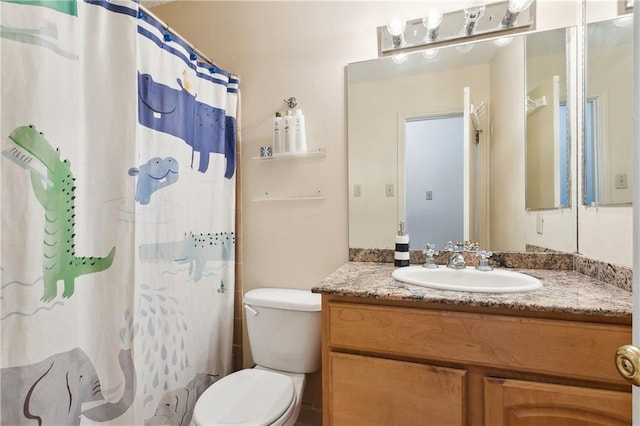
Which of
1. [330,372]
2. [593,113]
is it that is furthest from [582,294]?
[330,372]

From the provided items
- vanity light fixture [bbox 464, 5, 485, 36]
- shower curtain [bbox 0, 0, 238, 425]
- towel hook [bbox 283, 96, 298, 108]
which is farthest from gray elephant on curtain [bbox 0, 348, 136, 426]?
vanity light fixture [bbox 464, 5, 485, 36]

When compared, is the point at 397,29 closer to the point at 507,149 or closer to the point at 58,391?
the point at 507,149

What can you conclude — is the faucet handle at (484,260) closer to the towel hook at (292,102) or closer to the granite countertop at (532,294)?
the granite countertop at (532,294)

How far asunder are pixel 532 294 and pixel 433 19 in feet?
4.15

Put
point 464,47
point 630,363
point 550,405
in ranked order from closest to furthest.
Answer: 1. point 630,363
2. point 550,405
3. point 464,47

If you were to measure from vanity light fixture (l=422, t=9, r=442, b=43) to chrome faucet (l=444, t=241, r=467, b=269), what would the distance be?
3.30 ft

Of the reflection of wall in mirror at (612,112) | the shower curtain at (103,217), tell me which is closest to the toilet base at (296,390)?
the shower curtain at (103,217)

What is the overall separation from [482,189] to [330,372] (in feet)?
3.51

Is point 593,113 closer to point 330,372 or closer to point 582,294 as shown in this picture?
point 582,294

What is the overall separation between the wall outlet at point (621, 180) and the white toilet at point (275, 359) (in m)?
1.21

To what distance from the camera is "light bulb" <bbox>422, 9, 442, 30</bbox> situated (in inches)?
56.8

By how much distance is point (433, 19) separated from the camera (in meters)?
1.45

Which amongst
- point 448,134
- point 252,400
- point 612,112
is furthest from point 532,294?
point 252,400

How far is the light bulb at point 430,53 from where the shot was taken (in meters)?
A: 1.50
